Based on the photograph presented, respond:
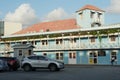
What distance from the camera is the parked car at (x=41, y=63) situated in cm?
2914

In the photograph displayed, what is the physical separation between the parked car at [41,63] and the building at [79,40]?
2348cm

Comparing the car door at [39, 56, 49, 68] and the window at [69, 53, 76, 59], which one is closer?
the car door at [39, 56, 49, 68]

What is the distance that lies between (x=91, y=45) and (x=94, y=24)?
10.3 m

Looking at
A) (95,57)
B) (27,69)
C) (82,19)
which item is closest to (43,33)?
(82,19)

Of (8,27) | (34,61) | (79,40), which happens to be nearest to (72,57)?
(79,40)

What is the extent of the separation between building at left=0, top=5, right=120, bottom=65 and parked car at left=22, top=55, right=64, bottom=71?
77.0ft

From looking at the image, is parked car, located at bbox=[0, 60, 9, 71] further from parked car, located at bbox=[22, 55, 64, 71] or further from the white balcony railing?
the white balcony railing

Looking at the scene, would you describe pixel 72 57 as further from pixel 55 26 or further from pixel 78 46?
pixel 55 26

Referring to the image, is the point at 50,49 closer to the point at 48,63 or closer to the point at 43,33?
the point at 43,33

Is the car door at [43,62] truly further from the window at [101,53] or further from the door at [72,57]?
the door at [72,57]

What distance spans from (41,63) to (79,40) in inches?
1076

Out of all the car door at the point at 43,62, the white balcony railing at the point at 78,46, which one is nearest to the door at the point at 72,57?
the white balcony railing at the point at 78,46

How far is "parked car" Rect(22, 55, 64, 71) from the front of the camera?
29141mm

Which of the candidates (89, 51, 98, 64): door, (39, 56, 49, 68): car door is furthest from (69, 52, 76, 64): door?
(39, 56, 49, 68): car door
